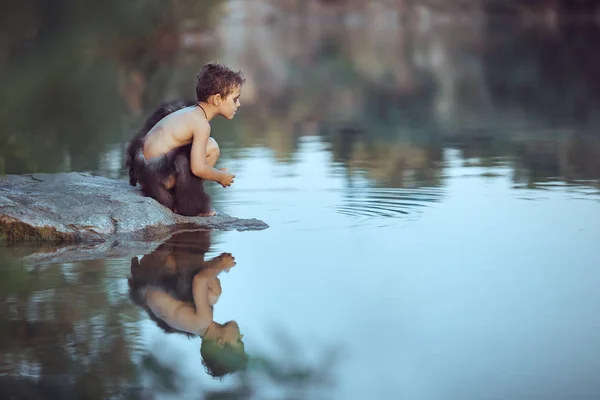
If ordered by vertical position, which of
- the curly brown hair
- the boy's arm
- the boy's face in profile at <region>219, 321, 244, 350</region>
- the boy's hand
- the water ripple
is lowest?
the boy's face in profile at <region>219, 321, 244, 350</region>

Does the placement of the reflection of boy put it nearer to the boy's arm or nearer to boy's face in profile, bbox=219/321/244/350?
boy's face in profile, bbox=219/321/244/350

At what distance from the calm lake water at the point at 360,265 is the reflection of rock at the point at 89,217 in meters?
0.24

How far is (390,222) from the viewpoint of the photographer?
759cm

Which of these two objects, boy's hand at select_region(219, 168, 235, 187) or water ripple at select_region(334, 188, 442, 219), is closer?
boy's hand at select_region(219, 168, 235, 187)

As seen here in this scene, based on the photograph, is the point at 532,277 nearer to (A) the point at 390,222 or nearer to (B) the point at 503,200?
(A) the point at 390,222

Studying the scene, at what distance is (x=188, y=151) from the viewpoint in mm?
7742

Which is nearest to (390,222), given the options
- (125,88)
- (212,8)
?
(125,88)

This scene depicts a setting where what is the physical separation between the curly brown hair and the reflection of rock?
76cm

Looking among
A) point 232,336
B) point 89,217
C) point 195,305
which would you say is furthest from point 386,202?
point 232,336

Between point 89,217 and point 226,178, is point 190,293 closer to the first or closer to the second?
point 89,217

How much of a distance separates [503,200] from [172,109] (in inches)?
89.0

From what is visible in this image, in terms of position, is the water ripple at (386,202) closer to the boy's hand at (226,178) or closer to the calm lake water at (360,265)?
the calm lake water at (360,265)

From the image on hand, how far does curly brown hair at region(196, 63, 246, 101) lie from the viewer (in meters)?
7.73

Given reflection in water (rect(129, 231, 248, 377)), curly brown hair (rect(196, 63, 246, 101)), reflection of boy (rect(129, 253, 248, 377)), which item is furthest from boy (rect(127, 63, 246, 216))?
reflection of boy (rect(129, 253, 248, 377))
